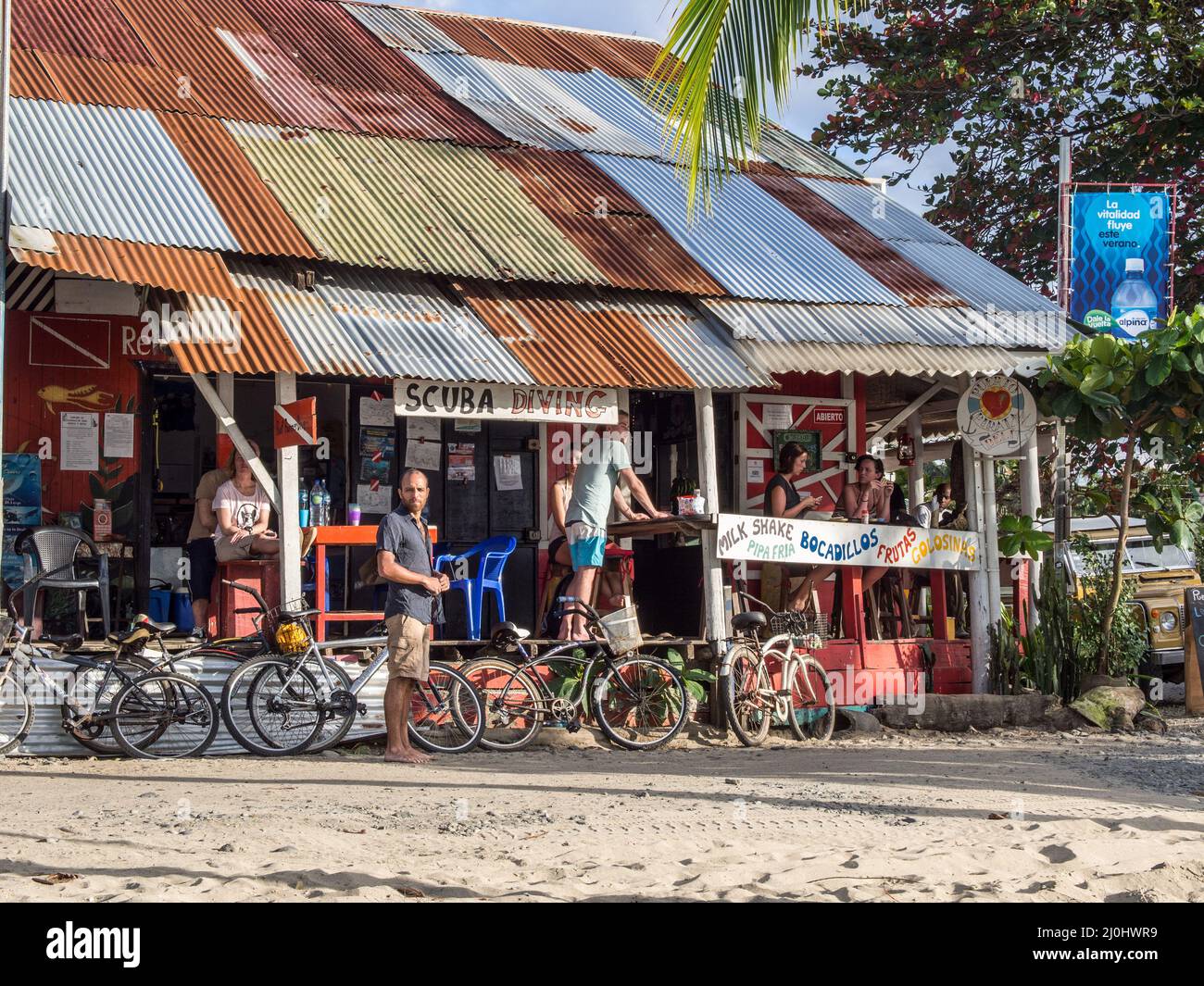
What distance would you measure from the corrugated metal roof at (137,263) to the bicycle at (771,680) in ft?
15.5

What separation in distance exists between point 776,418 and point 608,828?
298 inches

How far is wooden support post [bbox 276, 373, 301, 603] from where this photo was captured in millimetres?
10992

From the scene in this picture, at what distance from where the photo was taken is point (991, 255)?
21.0 m

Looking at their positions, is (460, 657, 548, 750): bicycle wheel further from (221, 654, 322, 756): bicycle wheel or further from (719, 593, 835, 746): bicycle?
(719, 593, 835, 746): bicycle

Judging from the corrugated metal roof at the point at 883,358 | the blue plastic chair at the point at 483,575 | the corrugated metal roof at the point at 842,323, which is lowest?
the blue plastic chair at the point at 483,575

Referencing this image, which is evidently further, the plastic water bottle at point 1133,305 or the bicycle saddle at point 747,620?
the plastic water bottle at point 1133,305

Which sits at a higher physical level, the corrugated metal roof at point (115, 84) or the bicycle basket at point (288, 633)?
the corrugated metal roof at point (115, 84)

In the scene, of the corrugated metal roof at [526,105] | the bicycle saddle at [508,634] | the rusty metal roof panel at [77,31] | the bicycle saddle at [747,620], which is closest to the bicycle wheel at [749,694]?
the bicycle saddle at [747,620]

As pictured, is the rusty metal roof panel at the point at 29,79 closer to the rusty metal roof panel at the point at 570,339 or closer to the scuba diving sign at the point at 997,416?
the rusty metal roof panel at the point at 570,339

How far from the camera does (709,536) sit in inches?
476

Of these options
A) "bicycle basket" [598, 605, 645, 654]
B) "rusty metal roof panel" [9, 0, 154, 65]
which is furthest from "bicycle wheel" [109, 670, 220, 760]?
"rusty metal roof panel" [9, 0, 154, 65]

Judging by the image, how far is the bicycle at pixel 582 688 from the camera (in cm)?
1127
